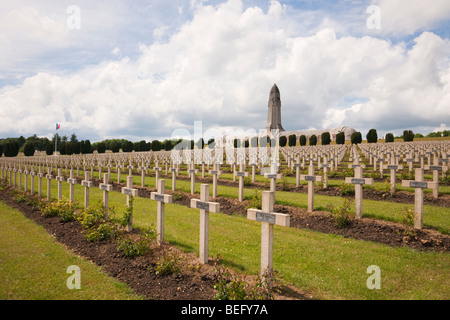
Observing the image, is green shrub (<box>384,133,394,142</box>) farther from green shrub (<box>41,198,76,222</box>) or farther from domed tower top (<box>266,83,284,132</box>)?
green shrub (<box>41,198,76,222</box>)

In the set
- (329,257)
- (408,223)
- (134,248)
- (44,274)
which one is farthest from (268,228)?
(408,223)

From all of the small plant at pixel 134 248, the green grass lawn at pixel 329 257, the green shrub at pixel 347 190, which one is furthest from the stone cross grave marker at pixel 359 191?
the small plant at pixel 134 248

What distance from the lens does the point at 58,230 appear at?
656cm

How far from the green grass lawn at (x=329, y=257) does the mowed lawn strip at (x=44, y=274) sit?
1.63 meters

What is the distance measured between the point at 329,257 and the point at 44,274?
4651 millimetres

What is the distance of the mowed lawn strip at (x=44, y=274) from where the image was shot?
3742mm

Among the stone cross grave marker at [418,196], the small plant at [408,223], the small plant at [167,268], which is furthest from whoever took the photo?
the stone cross grave marker at [418,196]

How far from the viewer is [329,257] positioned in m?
4.89

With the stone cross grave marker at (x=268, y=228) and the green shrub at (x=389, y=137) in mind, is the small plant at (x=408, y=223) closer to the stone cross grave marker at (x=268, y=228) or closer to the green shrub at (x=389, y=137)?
the stone cross grave marker at (x=268, y=228)

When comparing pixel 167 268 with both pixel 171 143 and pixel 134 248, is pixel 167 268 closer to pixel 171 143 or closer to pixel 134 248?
pixel 134 248

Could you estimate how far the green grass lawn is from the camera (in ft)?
12.6
